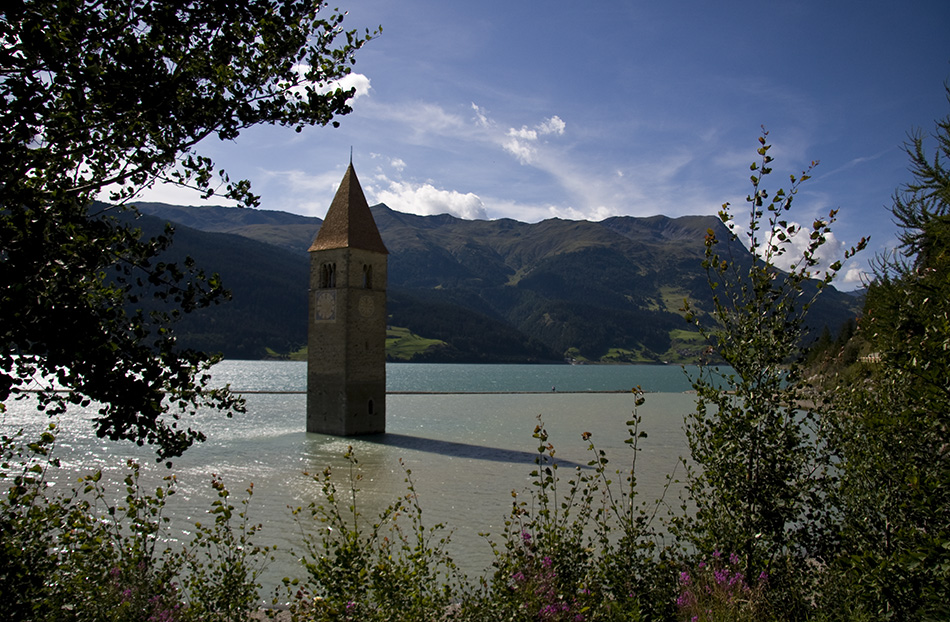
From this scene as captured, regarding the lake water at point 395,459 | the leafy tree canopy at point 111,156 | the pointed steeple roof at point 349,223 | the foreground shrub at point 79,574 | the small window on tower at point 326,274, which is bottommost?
the lake water at point 395,459

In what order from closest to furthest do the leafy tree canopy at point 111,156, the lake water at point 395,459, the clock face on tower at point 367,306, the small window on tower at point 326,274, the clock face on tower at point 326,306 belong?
1. the leafy tree canopy at point 111,156
2. the lake water at point 395,459
3. the clock face on tower at point 326,306
4. the clock face on tower at point 367,306
5. the small window on tower at point 326,274

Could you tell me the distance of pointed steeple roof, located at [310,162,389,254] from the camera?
34.3 m

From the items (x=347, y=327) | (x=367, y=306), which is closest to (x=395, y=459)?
(x=347, y=327)

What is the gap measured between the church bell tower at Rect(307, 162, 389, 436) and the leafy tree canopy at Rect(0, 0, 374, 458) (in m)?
27.6

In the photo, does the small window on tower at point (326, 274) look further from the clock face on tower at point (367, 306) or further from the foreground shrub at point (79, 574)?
the foreground shrub at point (79, 574)

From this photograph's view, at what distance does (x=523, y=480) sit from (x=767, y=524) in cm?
1489

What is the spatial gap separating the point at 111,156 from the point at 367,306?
→ 96.6ft

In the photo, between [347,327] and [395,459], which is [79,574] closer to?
[395,459]

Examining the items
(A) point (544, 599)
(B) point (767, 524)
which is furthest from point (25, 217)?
(B) point (767, 524)

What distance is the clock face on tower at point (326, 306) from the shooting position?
3362cm

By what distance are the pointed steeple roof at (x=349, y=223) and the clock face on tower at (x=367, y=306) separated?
2.90 meters

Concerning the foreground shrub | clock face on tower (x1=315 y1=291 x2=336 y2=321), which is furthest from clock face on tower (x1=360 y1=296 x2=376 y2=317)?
the foreground shrub

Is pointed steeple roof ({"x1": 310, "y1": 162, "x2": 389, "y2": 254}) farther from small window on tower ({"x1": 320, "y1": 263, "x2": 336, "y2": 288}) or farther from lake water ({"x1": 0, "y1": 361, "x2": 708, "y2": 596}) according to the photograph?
lake water ({"x1": 0, "y1": 361, "x2": 708, "y2": 596})

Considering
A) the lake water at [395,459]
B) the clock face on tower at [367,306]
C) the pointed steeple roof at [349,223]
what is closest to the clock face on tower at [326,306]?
the clock face on tower at [367,306]
